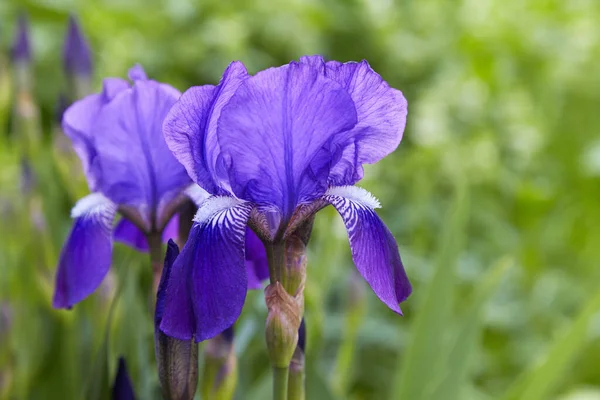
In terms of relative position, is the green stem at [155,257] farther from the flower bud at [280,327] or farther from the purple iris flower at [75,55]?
the purple iris flower at [75,55]

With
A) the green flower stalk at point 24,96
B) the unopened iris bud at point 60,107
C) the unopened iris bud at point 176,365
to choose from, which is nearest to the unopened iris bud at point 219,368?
the unopened iris bud at point 176,365

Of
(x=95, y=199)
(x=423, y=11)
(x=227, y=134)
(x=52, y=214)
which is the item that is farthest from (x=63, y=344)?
(x=423, y=11)

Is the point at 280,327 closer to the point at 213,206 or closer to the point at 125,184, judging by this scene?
the point at 213,206

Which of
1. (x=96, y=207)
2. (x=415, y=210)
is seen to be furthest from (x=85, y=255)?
(x=415, y=210)

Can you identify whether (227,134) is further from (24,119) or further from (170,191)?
(24,119)

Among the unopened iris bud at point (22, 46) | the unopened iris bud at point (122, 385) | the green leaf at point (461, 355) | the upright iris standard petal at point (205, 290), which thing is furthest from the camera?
the unopened iris bud at point (22, 46)

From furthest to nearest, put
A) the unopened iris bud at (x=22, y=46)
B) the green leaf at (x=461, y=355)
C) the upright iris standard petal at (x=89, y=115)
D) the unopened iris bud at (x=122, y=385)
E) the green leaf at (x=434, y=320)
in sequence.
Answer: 1. the unopened iris bud at (x=22, y=46)
2. the green leaf at (x=434, y=320)
3. the green leaf at (x=461, y=355)
4. the upright iris standard petal at (x=89, y=115)
5. the unopened iris bud at (x=122, y=385)
